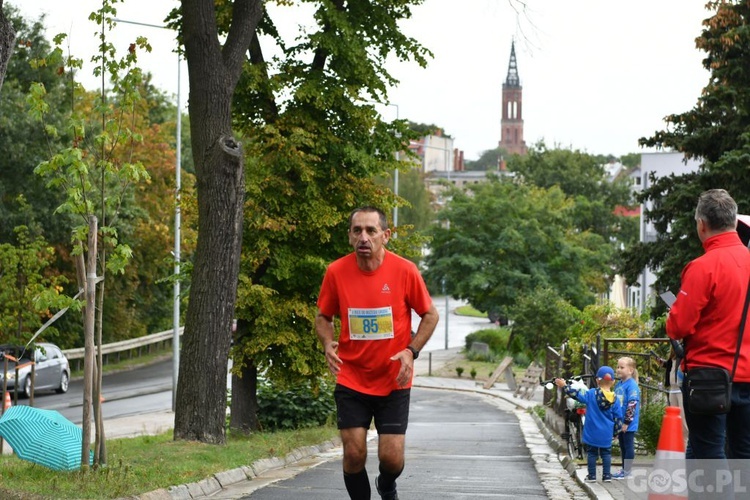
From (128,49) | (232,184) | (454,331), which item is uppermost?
(128,49)

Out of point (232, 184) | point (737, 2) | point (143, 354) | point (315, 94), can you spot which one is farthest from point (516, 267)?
point (232, 184)

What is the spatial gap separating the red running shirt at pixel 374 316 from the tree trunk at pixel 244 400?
41.9 ft

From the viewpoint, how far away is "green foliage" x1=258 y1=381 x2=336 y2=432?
70.1ft

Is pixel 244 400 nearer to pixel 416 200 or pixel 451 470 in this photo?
pixel 451 470

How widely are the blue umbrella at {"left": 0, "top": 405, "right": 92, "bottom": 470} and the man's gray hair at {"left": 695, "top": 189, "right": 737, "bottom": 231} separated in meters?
5.95

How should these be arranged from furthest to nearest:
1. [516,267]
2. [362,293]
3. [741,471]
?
[516,267], [362,293], [741,471]

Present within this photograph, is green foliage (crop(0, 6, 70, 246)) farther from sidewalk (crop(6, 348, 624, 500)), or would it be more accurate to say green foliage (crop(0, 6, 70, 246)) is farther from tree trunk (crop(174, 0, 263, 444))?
tree trunk (crop(174, 0, 263, 444))

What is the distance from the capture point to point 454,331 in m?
85.6

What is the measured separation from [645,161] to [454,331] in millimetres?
23878

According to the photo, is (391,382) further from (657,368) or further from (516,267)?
(516,267)

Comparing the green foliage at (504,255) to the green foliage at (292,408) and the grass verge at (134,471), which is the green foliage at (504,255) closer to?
the green foliage at (292,408)

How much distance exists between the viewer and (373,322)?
7598mm

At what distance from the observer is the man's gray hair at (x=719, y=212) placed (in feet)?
22.4

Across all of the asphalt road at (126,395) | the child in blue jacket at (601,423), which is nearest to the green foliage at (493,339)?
the asphalt road at (126,395)
